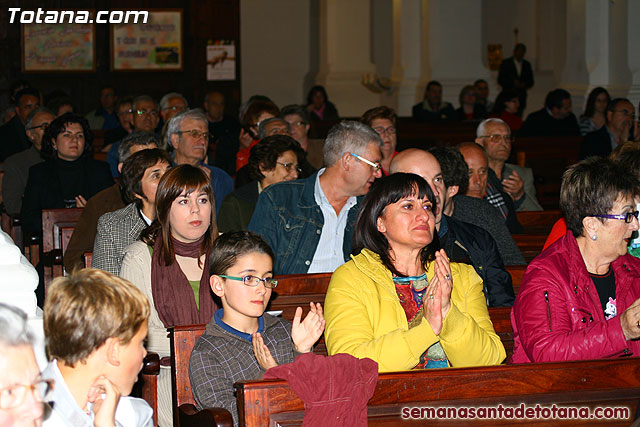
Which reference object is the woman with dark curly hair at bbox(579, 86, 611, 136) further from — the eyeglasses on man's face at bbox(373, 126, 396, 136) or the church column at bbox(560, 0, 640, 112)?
the eyeglasses on man's face at bbox(373, 126, 396, 136)

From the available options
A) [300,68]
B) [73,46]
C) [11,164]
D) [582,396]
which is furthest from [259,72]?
[582,396]

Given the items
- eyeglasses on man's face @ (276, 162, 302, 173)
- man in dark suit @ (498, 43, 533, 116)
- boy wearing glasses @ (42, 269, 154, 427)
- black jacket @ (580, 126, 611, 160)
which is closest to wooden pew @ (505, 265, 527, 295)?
eyeglasses on man's face @ (276, 162, 302, 173)

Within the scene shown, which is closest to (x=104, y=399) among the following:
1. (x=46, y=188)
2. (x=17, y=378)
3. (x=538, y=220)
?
(x=17, y=378)

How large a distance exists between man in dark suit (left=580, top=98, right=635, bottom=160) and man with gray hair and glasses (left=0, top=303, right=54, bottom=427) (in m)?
7.69

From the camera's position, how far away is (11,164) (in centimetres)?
728

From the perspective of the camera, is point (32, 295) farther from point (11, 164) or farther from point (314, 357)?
point (11, 164)

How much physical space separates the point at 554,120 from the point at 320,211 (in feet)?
22.6

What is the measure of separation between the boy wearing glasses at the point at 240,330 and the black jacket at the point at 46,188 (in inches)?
135

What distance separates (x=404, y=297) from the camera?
10.6 ft

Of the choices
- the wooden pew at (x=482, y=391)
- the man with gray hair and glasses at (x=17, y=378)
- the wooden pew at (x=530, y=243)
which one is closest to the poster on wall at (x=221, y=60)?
the wooden pew at (x=530, y=243)

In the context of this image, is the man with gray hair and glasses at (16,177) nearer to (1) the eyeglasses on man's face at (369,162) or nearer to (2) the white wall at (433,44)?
(1) the eyeglasses on man's face at (369,162)

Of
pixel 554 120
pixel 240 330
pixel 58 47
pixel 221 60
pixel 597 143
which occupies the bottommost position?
pixel 240 330

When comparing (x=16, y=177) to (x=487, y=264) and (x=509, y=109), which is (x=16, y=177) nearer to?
(x=487, y=264)

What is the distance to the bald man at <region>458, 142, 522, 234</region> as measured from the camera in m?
5.39
